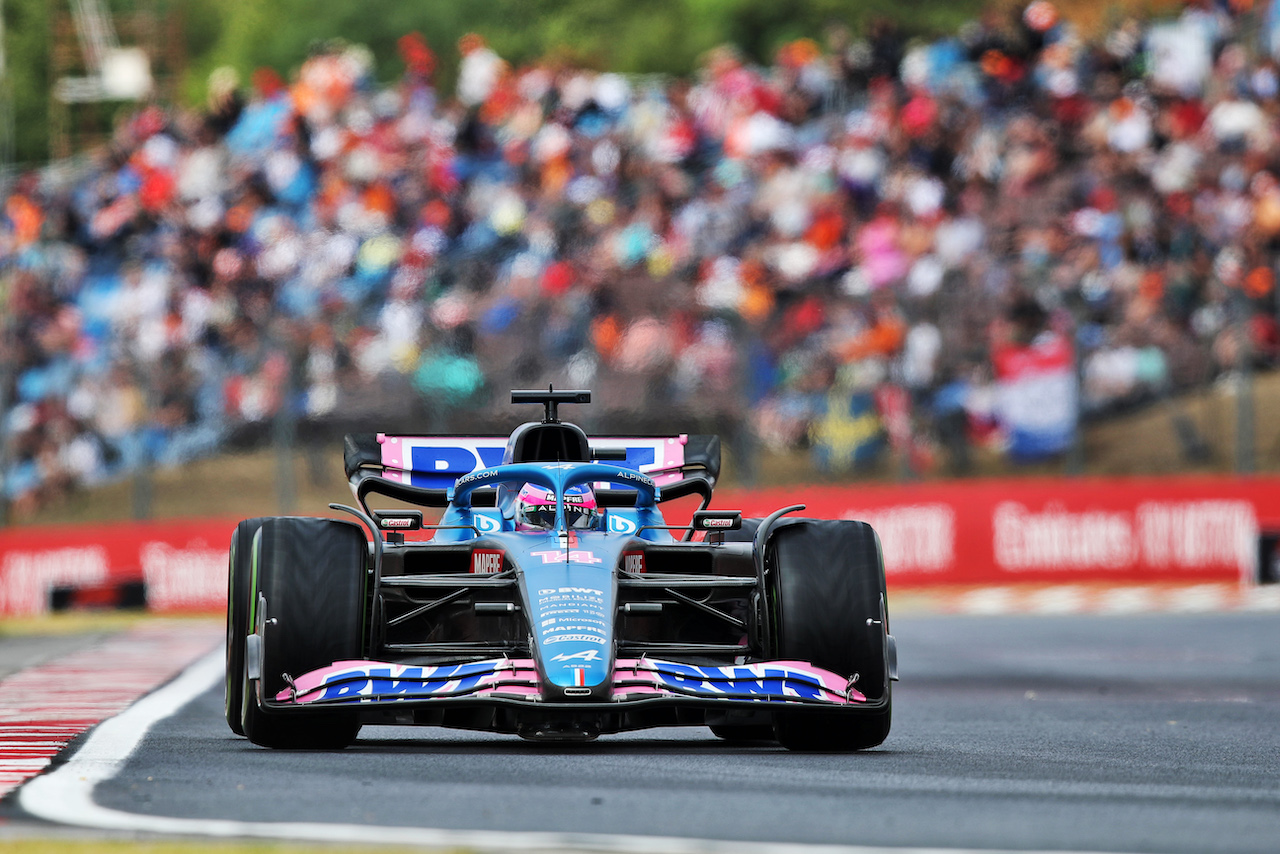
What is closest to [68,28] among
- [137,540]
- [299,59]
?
[299,59]

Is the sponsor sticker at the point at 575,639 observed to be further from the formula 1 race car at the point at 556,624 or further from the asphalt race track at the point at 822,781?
the asphalt race track at the point at 822,781

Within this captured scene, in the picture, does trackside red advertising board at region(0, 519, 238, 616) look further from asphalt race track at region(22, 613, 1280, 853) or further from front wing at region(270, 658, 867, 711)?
front wing at region(270, 658, 867, 711)

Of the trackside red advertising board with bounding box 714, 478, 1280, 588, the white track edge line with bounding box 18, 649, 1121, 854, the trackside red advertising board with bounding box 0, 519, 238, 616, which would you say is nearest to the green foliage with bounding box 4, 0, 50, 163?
the trackside red advertising board with bounding box 0, 519, 238, 616

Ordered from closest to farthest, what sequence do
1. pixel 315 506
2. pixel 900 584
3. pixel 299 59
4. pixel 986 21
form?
pixel 900 584 < pixel 986 21 < pixel 315 506 < pixel 299 59

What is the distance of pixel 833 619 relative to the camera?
25.0ft

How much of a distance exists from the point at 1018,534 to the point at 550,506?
1608 cm

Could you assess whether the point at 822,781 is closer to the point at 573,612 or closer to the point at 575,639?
the point at 575,639

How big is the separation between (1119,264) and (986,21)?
13.2 ft

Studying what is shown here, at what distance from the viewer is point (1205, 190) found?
81.6ft

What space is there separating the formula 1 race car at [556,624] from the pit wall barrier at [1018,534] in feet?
48.0

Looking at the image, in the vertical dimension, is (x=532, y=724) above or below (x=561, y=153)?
below

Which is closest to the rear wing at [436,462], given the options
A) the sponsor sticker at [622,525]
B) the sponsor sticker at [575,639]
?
the sponsor sticker at [622,525]

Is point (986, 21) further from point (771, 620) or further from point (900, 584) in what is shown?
point (771, 620)

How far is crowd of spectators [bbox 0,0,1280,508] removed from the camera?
2458cm
